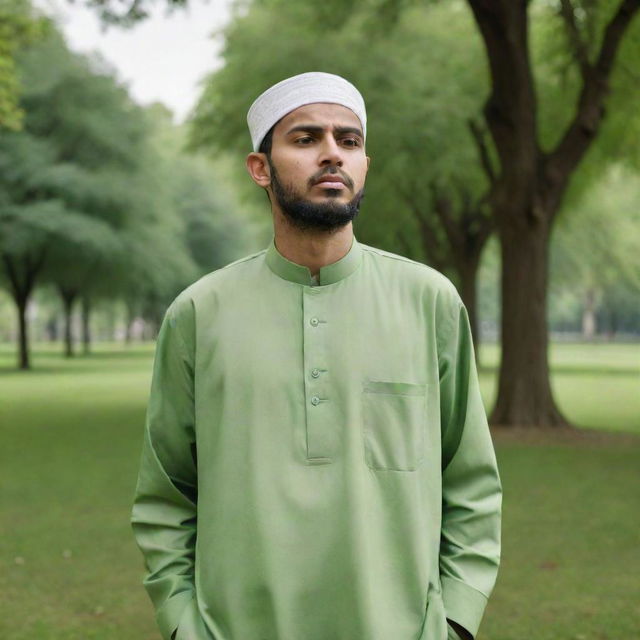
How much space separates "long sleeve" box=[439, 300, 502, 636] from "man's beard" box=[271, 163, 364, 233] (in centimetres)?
36

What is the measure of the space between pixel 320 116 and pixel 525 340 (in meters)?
13.7

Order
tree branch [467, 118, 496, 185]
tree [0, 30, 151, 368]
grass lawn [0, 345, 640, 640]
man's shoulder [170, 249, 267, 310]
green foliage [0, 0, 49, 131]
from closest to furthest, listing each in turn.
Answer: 1. man's shoulder [170, 249, 267, 310]
2. grass lawn [0, 345, 640, 640]
3. green foliage [0, 0, 49, 131]
4. tree branch [467, 118, 496, 185]
5. tree [0, 30, 151, 368]

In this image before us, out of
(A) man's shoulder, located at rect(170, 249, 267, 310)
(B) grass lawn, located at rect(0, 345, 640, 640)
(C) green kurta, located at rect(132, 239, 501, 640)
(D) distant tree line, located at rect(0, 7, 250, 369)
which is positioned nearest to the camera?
(C) green kurta, located at rect(132, 239, 501, 640)

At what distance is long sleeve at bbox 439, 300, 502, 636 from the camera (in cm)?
239

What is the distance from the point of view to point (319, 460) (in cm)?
229

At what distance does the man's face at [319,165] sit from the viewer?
2.35 meters

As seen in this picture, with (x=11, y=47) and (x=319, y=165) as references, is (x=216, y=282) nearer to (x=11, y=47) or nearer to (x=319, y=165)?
(x=319, y=165)

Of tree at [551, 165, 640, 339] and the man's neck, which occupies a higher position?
tree at [551, 165, 640, 339]

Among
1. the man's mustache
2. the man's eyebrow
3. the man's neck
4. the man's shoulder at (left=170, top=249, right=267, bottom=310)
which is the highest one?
the man's eyebrow

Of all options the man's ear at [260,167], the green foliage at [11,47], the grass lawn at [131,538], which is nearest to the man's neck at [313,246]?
the man's ear at [260,167]

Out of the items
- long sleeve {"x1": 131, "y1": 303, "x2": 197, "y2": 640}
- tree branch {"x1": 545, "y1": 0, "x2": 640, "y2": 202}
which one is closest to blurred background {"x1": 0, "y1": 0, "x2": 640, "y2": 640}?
tree branch {"x1": 545, "y1": 0, "x2": 640, "y2": 202}

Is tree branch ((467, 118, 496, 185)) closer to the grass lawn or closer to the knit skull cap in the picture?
the grass lawn

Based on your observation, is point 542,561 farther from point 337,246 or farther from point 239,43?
point 239,43

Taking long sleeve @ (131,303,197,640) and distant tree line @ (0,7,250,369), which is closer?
long sleeve @ (131,303,197,640)
